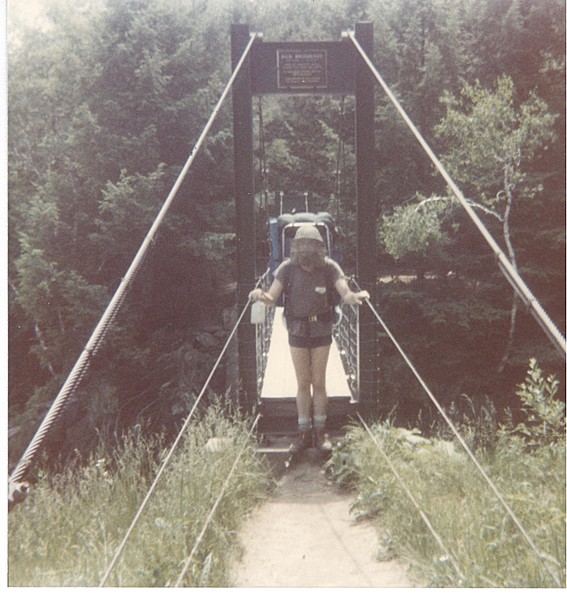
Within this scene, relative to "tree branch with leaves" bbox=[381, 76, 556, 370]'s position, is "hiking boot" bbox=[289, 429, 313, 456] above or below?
below

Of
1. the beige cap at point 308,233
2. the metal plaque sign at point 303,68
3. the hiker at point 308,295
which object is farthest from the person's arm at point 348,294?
the metal plaque sign at point 303,68

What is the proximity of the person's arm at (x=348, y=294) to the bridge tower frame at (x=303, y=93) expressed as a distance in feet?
2.69

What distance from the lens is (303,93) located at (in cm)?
434

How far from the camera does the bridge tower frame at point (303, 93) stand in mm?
Answer: 4332

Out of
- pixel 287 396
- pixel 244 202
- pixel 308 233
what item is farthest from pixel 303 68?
pixel 287 396

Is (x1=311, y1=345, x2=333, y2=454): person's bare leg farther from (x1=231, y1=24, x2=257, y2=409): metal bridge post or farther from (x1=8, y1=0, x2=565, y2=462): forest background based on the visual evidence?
(x1=8, y1=0, x2=565, y2=462): forest background

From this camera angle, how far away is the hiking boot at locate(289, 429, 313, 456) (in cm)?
392

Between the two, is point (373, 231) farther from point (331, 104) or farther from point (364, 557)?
point (331, 104)

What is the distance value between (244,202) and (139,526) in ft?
7.57

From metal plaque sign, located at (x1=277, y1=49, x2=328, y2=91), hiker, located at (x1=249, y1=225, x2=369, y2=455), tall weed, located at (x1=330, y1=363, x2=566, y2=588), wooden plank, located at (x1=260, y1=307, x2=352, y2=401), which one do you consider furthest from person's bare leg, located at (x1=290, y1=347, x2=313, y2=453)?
metal plaque sign, located at (x1=277, y1=49, x2=328, y2=91)

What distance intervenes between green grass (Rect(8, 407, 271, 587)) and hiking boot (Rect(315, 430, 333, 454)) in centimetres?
45

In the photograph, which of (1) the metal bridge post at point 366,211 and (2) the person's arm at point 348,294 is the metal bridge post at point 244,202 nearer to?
(1) the metal bridge post at point 366,211

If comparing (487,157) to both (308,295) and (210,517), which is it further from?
(210,517)
